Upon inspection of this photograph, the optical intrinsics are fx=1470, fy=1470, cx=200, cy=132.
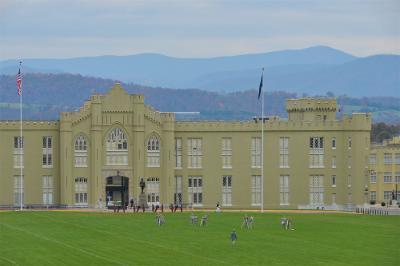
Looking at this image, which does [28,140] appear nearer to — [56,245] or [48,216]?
[48,216]

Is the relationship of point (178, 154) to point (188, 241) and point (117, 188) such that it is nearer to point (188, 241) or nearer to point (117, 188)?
point (117, 188)

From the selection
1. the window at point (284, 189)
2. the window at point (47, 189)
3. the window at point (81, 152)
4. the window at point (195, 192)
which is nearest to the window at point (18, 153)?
the window at point (47, 189)

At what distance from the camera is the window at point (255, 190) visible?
154000 mm

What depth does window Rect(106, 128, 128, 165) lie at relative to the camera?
151m

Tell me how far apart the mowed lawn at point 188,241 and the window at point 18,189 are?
18.2 metres

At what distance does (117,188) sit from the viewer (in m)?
152

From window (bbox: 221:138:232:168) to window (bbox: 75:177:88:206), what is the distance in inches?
587

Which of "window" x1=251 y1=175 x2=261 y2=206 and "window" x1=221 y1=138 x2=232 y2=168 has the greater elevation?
"window" x1=221 y1=138 x2=232 y2=168

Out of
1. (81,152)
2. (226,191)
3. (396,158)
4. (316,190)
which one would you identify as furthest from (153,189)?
(396,158)

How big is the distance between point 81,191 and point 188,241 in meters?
49.1

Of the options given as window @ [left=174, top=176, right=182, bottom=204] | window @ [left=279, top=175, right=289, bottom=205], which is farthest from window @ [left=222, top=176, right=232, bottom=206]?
window @ [left=279, top=175, right=289, bottom=205]

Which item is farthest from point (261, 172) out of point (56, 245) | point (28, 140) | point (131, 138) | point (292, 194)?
point (56, 245)

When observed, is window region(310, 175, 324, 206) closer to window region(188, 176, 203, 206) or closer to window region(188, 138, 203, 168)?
window region(188, 176, 203, 206)

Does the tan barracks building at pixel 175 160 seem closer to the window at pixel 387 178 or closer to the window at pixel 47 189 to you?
the window at pixel 47 189
